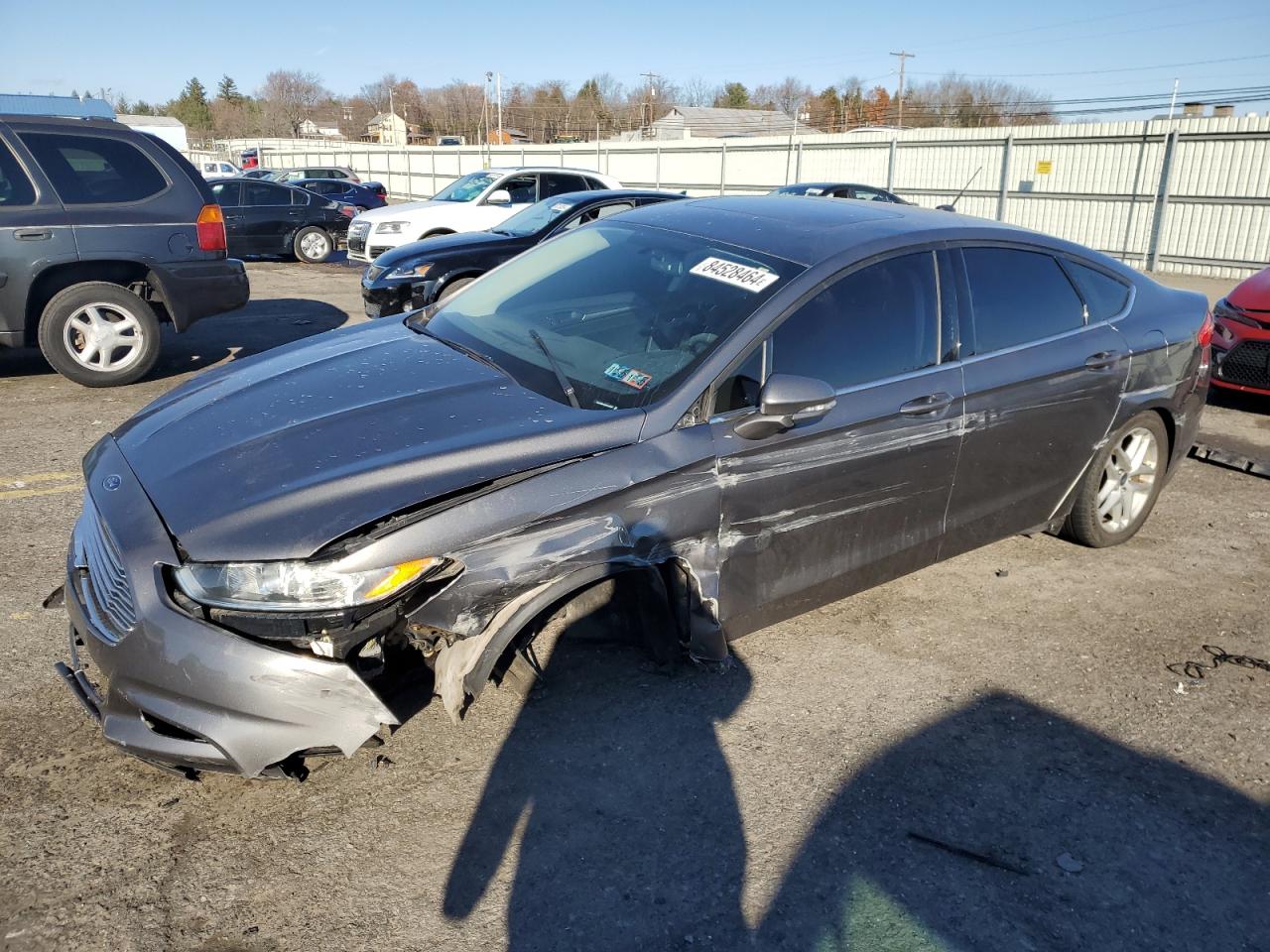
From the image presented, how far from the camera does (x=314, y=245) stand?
57.0 feet

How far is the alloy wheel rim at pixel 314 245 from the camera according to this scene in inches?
679

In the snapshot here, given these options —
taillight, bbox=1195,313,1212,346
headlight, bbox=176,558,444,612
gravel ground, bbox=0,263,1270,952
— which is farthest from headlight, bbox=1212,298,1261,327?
headlight, bbox=176,558,444,612

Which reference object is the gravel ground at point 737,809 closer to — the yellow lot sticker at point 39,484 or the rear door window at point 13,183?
the yellow lot sticker at point 39,484

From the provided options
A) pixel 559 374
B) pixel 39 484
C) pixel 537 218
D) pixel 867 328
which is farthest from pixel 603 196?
pixel 559 374

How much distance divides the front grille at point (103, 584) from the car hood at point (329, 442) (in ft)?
0.66

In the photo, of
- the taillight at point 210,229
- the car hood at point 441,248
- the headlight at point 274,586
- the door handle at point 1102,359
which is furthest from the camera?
the car hood at point 441,248

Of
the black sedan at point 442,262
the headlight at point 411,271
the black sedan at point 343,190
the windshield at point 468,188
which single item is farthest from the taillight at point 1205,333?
the black sedan at point 343,190

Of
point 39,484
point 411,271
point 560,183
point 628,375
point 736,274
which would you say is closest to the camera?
point 628,375

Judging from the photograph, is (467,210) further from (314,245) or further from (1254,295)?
(1254,295)

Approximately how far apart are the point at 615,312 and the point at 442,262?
18.5 ft

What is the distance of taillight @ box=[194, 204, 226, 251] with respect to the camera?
7594 mm

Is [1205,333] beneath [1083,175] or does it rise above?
beneath

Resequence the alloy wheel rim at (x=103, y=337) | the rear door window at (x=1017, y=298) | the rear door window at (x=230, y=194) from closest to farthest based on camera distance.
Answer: the rear door window at (x=1017, y=298) < the alloy wheel rim at (x=103, y=337) < the rear door window at (x=230, y=194)

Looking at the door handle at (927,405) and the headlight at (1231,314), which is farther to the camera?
the headlight at (1231,314)
